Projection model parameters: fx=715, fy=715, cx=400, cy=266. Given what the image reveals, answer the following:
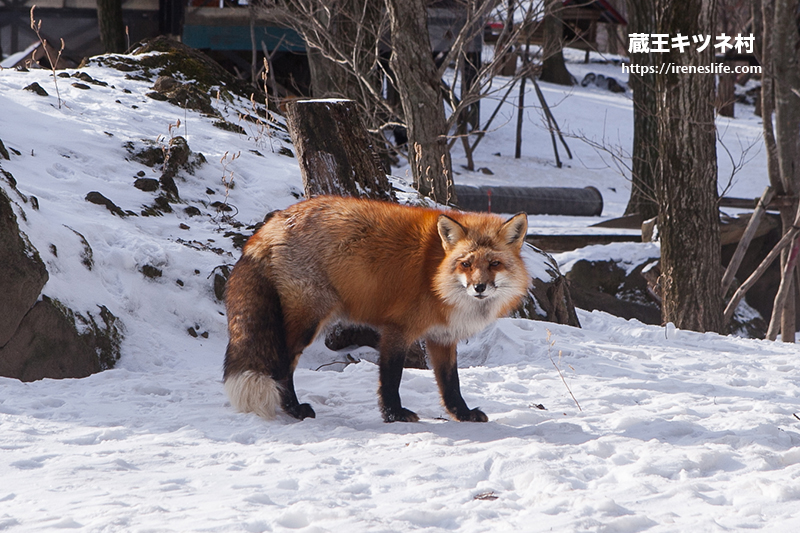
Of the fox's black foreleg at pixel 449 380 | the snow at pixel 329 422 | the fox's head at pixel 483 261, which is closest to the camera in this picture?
the snow at pixel 329 422

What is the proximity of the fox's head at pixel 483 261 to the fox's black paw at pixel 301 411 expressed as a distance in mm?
1063

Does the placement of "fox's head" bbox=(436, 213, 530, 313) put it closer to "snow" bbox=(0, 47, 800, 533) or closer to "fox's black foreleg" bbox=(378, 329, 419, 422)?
"fox's black foreleg" bbox=(378, 329, 419, 422)

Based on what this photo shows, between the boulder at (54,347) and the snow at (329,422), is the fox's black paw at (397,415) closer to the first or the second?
the snow at (329,422)

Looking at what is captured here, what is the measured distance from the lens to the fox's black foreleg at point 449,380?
427 centimetres

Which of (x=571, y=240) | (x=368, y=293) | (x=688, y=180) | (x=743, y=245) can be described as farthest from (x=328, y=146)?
(x=571, y=240)

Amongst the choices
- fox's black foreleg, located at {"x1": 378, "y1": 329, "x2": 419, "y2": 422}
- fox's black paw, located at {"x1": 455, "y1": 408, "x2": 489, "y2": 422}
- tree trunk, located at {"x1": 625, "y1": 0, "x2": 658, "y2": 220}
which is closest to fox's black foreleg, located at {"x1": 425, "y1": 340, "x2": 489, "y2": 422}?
fox's black paw, located at {"x1": 455, "y1": 408, "x2": 489, "y2": 422}

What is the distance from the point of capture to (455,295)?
3.97 m

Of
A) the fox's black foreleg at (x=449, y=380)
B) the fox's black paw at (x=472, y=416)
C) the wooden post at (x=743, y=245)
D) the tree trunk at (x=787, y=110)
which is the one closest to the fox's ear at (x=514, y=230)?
the fox's black foreleg at (x=449, y=380)

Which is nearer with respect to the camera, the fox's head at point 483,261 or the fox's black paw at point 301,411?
the fox's head at point 483,261

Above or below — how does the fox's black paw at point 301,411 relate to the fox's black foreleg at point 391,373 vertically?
below

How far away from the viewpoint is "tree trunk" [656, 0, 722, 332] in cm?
775

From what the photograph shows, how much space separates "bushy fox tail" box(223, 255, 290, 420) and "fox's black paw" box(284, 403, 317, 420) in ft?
0.31

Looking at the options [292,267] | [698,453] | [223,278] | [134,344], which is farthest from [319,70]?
[698,453]

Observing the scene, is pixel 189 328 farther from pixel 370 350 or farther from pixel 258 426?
pixel 258 426
